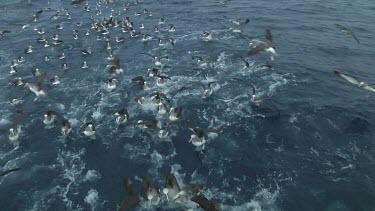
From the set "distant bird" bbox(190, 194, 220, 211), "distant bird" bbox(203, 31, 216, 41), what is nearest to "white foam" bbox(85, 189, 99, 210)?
"distant bird" bbox(190, 194, 220, 211)

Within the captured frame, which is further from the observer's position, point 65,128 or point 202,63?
point 202,63

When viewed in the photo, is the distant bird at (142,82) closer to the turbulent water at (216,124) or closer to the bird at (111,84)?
the turbulent water at (216,124)

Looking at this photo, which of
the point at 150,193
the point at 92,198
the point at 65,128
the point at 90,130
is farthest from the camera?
the point at 65,128

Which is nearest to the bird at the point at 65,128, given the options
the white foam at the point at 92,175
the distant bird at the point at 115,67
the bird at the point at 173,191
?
the white foam at the point at 92,175

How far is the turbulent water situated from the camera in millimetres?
29062

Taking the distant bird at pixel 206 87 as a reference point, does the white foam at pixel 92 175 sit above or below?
below

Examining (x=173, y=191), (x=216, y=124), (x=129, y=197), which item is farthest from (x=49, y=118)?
(x=173, y=191)

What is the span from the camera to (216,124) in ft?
118

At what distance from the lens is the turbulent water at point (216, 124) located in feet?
95.3

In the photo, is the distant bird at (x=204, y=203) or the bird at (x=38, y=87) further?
the bird at (x=38, y=87)

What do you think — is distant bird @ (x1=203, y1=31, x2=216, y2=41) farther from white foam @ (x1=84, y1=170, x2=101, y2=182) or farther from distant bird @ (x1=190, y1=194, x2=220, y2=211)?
distant bird @ (x1=190, y1=194, x2=220, y2=211)

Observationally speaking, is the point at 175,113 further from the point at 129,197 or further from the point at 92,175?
the point at 129,197

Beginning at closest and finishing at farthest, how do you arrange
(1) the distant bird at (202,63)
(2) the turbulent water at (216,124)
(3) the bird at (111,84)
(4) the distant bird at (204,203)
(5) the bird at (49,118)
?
(4) the distant bird at (204,203) < (2) the turbulent water at (216,124) < (5) the bird at (49,118) < (3) the bird at (111,84) < (1) the distant bird at (202,63)

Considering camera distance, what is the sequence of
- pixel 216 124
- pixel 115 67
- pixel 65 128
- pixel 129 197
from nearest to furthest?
1. pixel 129 197
2. pixel 65 128
3. pixel 216 124
4. pixel 115 67
